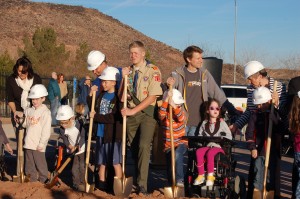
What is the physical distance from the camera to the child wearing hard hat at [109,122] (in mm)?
9312

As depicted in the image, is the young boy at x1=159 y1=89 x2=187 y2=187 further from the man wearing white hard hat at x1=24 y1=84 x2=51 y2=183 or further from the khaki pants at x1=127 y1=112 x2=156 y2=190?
the man wearing white hard hat at x1=24 y1=84 x2=51 y2=183

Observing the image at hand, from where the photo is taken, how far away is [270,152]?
8.77 metres

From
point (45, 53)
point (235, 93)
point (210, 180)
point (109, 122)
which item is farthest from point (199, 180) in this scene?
point (45, 53)

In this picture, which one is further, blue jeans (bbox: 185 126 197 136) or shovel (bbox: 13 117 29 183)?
shovel (bbox: 13 117 29 183)

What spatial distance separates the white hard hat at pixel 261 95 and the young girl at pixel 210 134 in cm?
63

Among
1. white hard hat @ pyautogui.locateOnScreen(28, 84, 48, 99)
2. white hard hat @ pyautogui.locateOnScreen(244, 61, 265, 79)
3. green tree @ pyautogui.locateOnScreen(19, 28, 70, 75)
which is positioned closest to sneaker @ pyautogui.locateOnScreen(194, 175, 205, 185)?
white hard hat @ pyautogui.locateOnScreen(244, 61, 265, 79)

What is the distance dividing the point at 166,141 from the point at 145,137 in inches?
11.9

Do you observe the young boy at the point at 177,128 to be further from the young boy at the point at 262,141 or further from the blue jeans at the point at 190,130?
the young boy at the point at 262,141

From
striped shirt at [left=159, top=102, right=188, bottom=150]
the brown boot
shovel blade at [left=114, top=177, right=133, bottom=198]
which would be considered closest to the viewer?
the brown boot

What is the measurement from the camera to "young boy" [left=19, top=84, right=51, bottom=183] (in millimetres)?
9820

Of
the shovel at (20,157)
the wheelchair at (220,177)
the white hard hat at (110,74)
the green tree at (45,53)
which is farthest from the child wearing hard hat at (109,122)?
the green tree at (45,53)

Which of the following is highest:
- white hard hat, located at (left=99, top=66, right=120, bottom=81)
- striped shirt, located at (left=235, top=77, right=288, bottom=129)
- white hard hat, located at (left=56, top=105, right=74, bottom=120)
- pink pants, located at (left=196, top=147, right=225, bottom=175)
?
white hard hat, located at (left=99, top=66, right=120, bottom=81)

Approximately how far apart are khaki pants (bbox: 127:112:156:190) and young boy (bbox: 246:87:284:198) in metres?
1.37

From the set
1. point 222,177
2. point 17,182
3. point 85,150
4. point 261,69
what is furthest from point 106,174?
point 261,69
